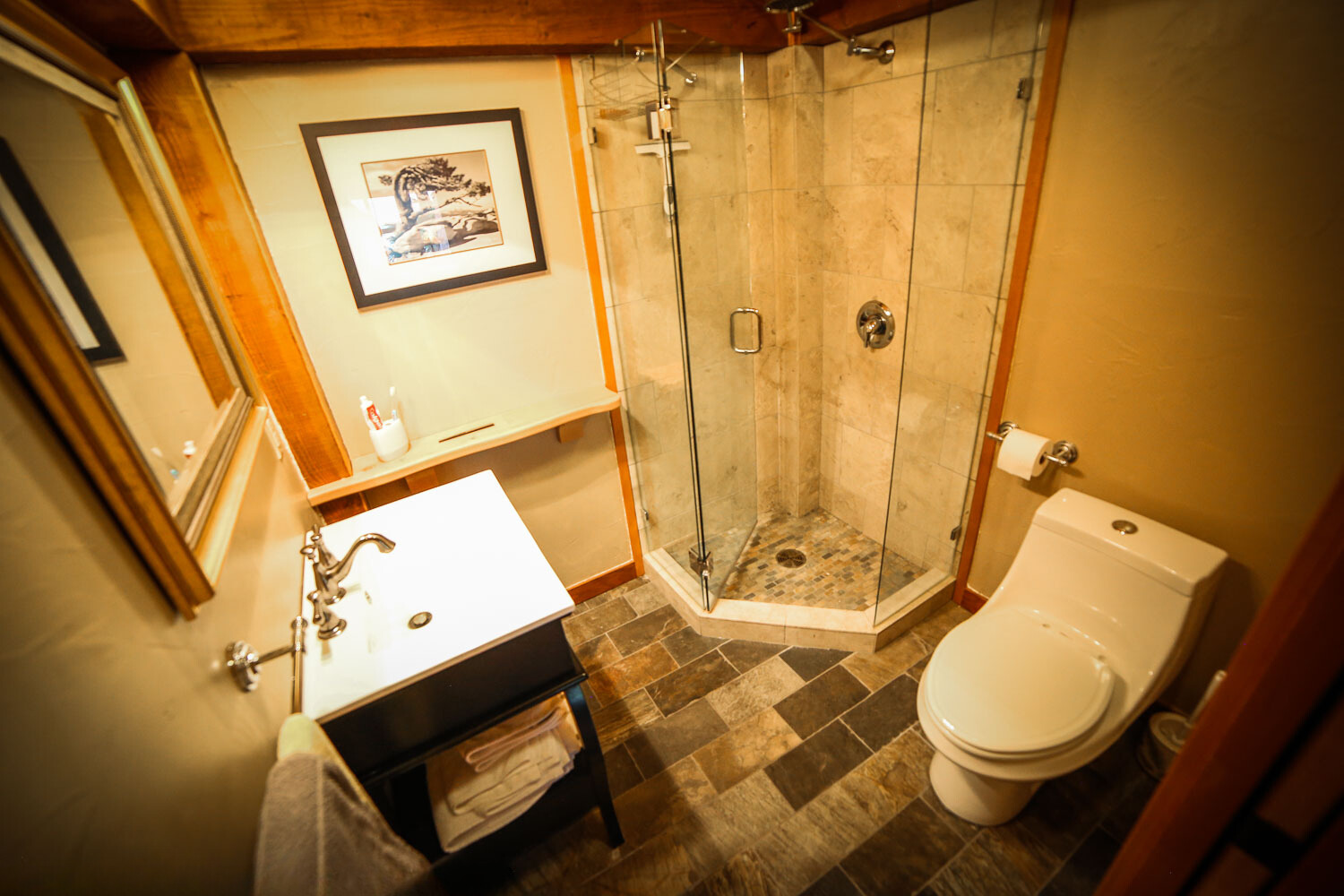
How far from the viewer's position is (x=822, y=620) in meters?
2.30

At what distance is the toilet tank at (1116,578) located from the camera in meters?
1.51

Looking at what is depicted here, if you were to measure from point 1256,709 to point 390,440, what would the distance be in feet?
6.91

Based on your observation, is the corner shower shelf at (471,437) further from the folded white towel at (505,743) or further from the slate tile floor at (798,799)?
the slate tile floor at (798,799)

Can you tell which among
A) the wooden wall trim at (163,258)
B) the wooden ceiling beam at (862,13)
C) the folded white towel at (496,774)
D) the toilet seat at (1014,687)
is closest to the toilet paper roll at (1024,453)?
the toilet seat at (1014,687)

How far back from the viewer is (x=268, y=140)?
1.60 meters

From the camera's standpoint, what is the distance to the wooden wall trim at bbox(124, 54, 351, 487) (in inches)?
54.9

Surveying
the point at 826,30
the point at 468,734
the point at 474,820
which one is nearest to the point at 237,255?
the point at 468,734

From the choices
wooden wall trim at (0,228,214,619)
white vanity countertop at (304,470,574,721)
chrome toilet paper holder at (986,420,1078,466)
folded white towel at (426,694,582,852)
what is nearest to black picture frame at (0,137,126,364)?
wooden wall trim at (0,228,214,619)

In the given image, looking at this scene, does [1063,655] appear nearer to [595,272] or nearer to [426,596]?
[426,596]

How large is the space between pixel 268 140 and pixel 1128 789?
10.7ft

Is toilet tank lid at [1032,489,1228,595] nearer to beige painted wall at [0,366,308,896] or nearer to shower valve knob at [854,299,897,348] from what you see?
shower valve knob at [854,299,897,348]

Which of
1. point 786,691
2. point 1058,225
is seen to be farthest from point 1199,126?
point 786,691

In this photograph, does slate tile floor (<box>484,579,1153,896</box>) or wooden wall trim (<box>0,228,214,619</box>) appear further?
slate tile floor (<box>484,579,1153,896</box>)

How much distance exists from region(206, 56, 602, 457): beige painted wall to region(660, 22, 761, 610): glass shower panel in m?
0.43
